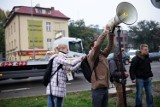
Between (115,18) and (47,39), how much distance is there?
4194 centimetres

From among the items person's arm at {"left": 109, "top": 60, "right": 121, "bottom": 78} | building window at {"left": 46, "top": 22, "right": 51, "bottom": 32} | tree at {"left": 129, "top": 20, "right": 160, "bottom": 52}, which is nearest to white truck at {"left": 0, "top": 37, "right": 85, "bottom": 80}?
person's arm at {"left": 109, "top": 60, "right": 121, "bottom": 78}

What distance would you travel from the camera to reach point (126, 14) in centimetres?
412

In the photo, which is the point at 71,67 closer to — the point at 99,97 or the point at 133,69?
the point at 99,97

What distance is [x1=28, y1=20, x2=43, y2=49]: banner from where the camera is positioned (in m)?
42.5

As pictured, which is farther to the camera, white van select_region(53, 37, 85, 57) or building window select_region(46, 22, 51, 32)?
building window select_region(46, 22, 51, 32)

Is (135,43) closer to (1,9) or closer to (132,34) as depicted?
(132,34)

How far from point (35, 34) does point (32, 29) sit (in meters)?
1.28

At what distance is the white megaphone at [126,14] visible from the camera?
3.88 meters

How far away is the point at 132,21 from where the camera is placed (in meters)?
4.11

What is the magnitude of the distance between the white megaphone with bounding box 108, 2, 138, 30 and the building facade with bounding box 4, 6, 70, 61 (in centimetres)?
3643

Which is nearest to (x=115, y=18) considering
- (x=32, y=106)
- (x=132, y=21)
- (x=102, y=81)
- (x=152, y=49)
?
(x=132, y=21)

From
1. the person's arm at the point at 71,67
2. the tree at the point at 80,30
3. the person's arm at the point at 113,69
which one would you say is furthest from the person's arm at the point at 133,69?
the tree at the point at 80,30

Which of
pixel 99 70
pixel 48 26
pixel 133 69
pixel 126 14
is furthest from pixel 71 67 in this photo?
pixel 48 26

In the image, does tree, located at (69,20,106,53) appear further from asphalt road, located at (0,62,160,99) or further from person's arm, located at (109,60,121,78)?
person's arm, located at (109,60,121,78)
